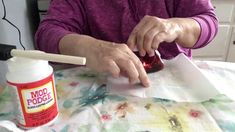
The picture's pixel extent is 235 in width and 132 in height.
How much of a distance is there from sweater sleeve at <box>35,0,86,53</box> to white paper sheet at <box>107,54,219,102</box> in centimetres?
18

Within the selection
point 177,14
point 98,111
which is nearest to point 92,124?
point 98,111

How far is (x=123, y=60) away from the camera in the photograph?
51 centimetres

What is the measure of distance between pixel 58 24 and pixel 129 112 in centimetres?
36

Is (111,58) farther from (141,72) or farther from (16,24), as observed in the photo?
(16,24)

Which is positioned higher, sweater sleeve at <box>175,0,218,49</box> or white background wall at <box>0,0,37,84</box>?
sweater sleeve at <box>175,0,218,49</box>

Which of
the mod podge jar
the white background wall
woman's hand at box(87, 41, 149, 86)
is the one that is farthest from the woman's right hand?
the white background wall

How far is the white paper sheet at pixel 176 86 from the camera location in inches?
19.4

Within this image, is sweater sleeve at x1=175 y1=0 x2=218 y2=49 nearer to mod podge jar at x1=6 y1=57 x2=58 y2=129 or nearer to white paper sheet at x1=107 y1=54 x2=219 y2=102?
white paper sheet at x1=107 y1=54 x2=219 y2=102

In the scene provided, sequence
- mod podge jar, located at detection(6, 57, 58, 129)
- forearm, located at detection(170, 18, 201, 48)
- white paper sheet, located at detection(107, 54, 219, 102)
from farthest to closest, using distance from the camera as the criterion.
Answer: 1. forearm, located at detection(170, 18, 201, 48)
2. white paper sheet, located at detection(107, 54, 219, 102)
3. mod podge jar, located at detection(6, 57, 58, 129)

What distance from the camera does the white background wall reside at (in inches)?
38.4

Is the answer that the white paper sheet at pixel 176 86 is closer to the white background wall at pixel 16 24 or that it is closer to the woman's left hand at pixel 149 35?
the woman's left hand at pixel 149 35

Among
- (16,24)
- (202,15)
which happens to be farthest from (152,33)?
(16,24)

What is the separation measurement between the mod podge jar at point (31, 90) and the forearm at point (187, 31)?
1.10ft

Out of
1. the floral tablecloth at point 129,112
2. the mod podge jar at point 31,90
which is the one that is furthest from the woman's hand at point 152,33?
the mod podge jar at point 31,90
